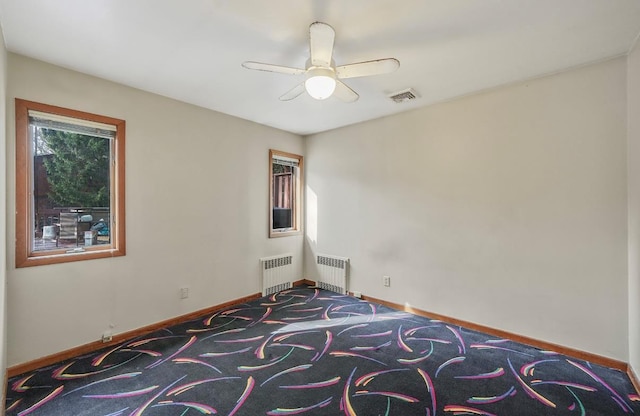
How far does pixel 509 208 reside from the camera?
2.96 m

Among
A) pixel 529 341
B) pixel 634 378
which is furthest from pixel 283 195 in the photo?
pixel 634 378

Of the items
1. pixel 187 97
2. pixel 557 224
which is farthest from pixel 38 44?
pixel 557 224

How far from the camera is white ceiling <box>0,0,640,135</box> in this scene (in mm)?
1816

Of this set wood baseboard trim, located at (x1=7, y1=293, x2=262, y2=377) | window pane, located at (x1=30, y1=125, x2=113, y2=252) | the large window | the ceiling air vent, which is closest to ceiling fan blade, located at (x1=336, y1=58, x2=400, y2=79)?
the ceiling air vent

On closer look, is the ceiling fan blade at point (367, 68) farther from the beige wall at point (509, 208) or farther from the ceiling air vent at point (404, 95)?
the beige wall at point (509, 208)

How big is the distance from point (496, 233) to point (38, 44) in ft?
14.3

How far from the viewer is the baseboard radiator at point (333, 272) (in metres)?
4.37

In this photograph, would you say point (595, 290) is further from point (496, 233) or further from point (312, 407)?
point (312, 407)

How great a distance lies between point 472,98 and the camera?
3176mm

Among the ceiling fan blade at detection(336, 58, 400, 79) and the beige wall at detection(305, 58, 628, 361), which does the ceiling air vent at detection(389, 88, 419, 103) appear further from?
the ceiling fan blade at detection(336, 58, 400, 79)

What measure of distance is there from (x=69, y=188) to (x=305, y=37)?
2.51 metres

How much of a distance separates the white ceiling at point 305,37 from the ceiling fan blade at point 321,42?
0.61 feet

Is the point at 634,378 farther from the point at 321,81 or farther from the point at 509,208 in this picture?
the point at 321,81

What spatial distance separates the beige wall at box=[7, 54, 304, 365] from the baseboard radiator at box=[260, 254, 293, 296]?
0.13 m
